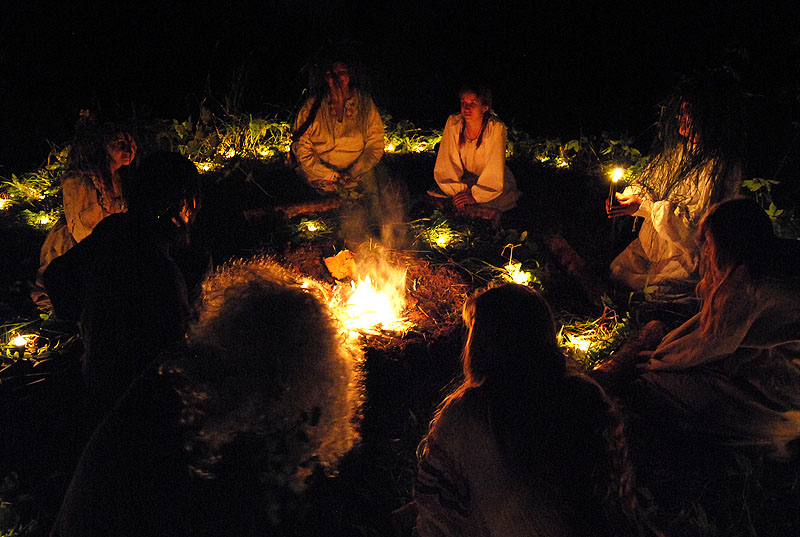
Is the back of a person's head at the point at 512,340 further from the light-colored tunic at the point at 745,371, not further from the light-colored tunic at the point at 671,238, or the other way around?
the light-colored tunic at the point at 671,238

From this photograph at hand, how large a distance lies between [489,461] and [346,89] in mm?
5566

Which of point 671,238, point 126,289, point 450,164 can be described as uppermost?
point 126,289

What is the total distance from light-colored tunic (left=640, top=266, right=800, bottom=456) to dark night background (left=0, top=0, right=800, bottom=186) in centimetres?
618

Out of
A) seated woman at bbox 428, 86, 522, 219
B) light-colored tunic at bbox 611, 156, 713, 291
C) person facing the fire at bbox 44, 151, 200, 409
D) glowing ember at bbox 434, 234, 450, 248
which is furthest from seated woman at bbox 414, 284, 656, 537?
seated woman at bbox 428, 86, 522, 219

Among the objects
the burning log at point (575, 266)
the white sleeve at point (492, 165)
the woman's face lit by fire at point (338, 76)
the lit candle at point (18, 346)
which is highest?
the woman's face lit by fire at point (338, 76)

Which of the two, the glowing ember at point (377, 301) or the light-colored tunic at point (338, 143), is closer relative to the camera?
the glowing ember at point (377, 301)

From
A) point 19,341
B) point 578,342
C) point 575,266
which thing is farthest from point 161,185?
point 575,266

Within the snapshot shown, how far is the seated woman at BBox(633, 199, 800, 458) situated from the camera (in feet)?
9.28

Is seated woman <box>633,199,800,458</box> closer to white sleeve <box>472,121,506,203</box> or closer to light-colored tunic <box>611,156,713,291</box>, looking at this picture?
light-colored tunic <box>611,156,713,291</box>

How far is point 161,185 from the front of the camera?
121 inches

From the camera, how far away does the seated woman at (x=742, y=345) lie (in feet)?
9.28

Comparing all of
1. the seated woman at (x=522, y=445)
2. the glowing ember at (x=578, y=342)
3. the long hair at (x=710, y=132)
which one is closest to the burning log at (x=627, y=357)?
the glowing ember at (x=578, y=342)

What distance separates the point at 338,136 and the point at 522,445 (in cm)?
556

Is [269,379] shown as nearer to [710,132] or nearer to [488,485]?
[488,485]
